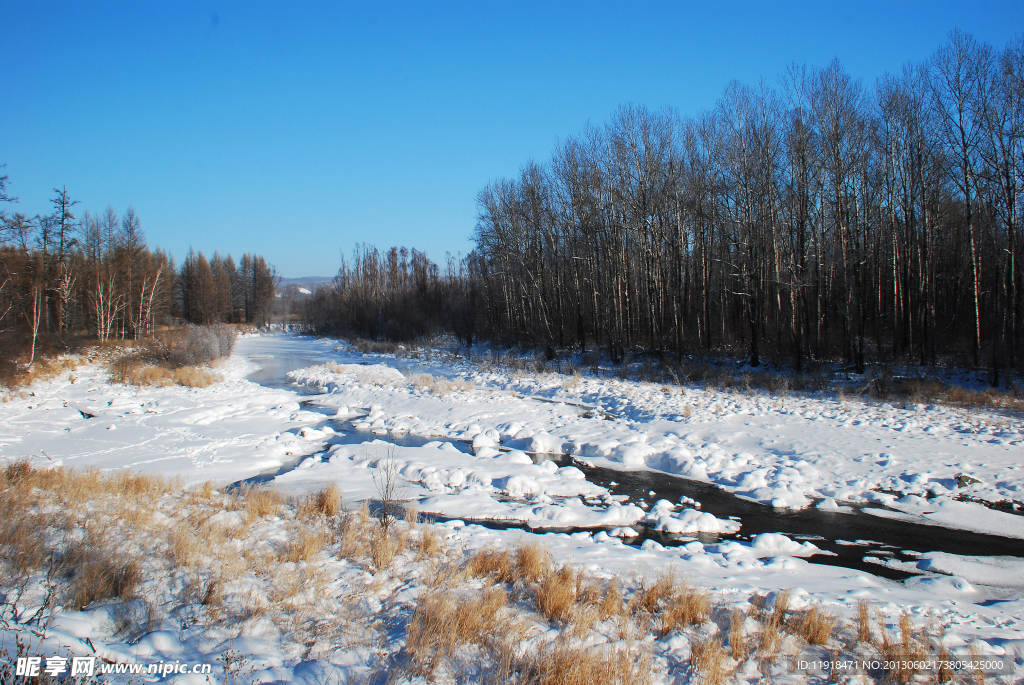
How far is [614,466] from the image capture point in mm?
10523

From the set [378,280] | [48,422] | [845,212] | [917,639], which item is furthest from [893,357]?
[378,280]

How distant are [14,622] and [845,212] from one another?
24.7 m

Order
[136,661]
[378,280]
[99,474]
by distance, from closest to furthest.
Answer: [136,661] < [99,474] < [378,280]

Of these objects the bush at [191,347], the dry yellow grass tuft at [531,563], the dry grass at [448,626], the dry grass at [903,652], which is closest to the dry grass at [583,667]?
the dry grass at [448,626]

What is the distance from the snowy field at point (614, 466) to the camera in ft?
16.7

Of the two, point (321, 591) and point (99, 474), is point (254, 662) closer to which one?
point (321, 591)

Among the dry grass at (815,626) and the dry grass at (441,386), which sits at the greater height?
the dry grass at (441,386)

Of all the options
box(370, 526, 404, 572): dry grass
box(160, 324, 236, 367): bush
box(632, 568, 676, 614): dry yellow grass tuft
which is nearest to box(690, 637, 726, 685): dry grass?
box(632, 568, 676, 614): dry yellow grass tuft

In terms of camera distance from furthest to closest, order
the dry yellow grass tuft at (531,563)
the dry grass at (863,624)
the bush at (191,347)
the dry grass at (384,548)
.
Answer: the bush at (191,347) → the dry grass at (384,548) → the dry yellow grass tuft at (531,563) → the dry grass at (863,624)

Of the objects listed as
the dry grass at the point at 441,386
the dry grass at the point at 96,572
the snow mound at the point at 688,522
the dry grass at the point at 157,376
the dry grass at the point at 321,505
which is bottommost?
the snow mound at the point at 688,522

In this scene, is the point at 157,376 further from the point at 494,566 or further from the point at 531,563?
the point at 531,563

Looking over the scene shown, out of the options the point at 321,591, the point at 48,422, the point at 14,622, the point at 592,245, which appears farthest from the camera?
the point at 592,245

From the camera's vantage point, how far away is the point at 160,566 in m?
5.23

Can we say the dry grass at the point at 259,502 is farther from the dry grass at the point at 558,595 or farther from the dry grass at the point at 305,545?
the dry grass at the point at 558,595
